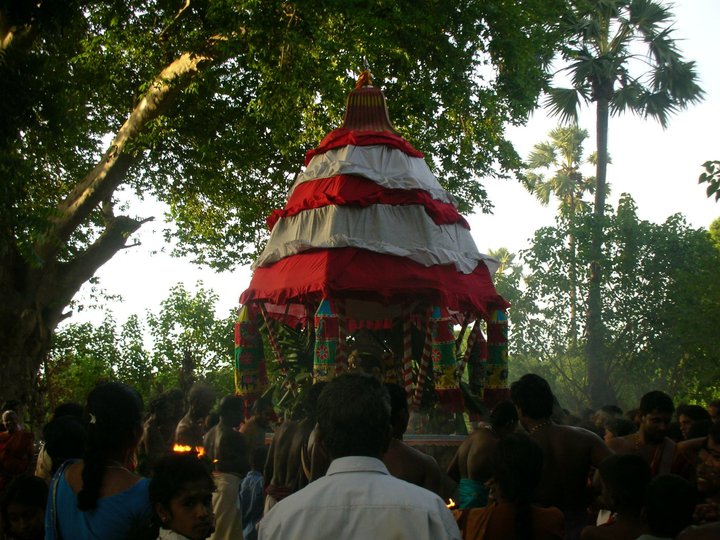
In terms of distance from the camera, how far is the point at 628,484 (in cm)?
458

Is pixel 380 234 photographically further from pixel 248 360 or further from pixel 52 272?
pixel 52 272

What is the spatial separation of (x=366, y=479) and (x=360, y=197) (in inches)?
384

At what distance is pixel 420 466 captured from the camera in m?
5.79

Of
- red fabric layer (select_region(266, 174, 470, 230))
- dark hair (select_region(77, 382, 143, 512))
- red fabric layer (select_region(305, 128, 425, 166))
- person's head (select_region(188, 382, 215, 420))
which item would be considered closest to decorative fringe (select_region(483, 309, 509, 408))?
red fabric layer (select_region(266, 174, 470, 230))

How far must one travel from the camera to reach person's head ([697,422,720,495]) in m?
4.82

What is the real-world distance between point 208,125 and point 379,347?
372 inches

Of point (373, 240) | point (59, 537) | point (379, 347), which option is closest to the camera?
point (59, 537)

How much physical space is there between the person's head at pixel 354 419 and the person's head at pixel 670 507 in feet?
5.24

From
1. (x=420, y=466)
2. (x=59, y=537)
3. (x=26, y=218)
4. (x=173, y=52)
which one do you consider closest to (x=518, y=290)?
(x=173, y=52)

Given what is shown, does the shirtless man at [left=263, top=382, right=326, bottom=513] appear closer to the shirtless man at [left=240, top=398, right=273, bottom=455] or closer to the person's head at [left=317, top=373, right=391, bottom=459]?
the shirtless man at [left=240, top=398, right=273, bottom=455]

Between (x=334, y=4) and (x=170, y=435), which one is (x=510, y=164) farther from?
(x=170, y=435)

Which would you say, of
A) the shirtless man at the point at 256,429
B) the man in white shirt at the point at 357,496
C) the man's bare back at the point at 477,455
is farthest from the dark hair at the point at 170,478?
the shirtless man at the point at 256,429

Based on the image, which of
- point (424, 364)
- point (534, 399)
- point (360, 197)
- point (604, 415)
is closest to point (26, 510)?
point (534, 399)

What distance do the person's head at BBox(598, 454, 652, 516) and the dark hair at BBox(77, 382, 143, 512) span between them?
232 centimetres
